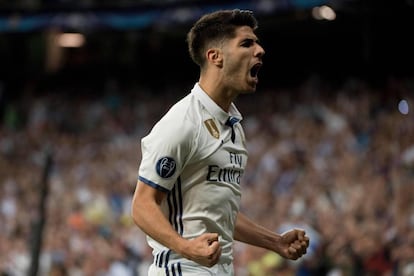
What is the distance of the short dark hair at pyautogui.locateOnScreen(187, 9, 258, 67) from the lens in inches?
171

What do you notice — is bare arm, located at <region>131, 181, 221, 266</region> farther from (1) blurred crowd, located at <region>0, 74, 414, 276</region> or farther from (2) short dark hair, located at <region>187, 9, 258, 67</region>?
(1) blurred crowd, located at <region>0, 74, 414, 276</region>

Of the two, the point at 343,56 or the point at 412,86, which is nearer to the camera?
the point at 412,86

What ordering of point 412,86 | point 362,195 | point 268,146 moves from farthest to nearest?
point 268,146 < point 412,86 < point 362,195

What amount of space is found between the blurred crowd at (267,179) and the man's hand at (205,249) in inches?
180

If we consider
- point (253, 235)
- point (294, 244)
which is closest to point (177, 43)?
point (253, 235)

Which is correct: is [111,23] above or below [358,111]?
above

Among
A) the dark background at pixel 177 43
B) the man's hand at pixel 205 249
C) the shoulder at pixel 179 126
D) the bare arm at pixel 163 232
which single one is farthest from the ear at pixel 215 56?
the dark background at pixel 177 43

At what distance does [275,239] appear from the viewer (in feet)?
15.0

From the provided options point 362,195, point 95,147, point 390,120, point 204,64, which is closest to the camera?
point 204,64

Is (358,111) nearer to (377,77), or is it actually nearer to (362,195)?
(377,77)

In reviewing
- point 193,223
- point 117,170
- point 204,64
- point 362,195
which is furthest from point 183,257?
point 117,170

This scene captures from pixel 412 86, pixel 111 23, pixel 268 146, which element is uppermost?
pixel 111 23

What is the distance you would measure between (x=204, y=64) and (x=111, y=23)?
1412 centimetres

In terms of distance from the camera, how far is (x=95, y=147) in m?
17.6
